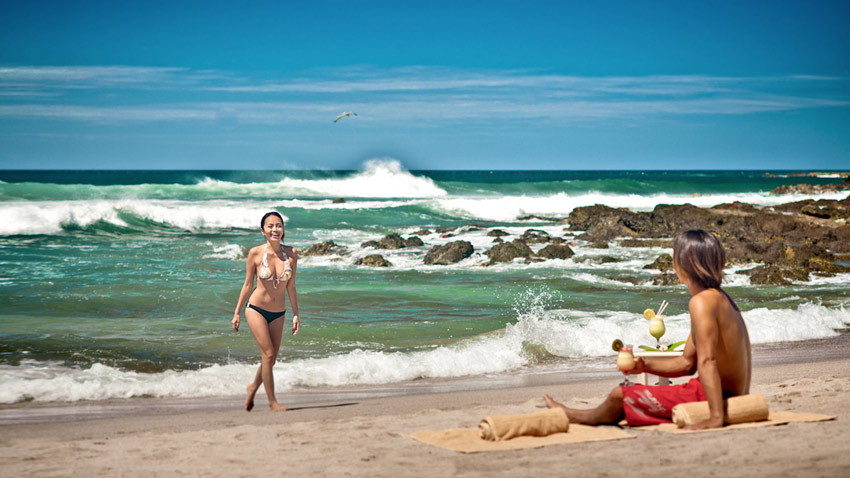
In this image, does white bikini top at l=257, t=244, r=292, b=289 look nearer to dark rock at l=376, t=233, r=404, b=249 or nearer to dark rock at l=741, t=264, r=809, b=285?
dark rock at l=741, t=264, r=809, b=285

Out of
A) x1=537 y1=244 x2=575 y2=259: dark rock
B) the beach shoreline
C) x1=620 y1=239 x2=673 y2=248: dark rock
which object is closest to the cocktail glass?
the beach shoreline

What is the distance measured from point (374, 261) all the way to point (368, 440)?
14416 millimetres

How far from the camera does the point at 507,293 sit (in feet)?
49.2

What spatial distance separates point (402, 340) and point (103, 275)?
366 inches

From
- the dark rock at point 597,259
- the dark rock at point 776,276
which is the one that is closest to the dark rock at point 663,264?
the dark rock at point 597,259

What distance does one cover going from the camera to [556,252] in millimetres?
20188

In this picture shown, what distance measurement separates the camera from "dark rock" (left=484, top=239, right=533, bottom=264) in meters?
20.0

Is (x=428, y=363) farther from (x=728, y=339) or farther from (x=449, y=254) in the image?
(x=449, y=254)

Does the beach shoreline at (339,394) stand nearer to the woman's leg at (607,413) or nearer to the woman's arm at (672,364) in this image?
the woman's leg at (607,413)

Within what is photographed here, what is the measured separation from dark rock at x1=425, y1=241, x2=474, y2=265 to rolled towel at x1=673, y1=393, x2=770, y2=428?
14831 mm

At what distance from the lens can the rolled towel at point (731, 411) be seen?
491 cm

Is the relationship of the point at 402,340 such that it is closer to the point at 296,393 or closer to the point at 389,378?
the point at 389,378

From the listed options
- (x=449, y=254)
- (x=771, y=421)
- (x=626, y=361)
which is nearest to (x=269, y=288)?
(x=626, y=361)

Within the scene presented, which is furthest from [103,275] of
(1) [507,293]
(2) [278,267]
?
(2) [278,267]
